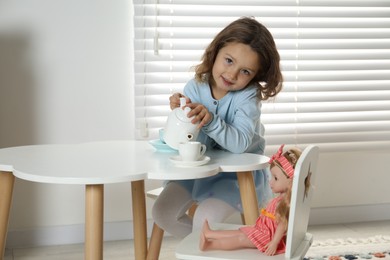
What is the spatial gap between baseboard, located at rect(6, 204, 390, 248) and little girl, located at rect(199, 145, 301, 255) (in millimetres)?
1356

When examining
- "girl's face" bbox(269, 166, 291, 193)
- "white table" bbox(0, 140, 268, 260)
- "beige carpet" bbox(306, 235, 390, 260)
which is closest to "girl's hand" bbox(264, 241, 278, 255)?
"girl's face" bbox(269, 166, 291, 193)

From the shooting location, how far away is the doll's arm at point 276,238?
1354 mm

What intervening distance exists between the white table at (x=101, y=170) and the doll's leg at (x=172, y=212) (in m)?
0.07

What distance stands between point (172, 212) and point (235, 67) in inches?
18.9

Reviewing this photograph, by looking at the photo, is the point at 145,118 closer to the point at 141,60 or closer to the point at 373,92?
the point at 141,60

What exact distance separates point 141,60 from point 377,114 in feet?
3.75

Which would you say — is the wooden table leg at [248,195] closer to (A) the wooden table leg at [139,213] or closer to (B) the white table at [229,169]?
(B) the white table at [229,169]

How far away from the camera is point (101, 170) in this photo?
1.47 metres

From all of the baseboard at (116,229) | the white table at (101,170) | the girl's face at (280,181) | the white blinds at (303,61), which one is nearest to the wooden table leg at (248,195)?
the white table at (101,170)

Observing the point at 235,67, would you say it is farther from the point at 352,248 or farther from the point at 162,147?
the point at 352,248

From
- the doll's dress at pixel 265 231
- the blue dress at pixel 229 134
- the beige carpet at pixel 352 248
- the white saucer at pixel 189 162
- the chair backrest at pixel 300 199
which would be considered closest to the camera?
the chair backrest at pixel 300 199

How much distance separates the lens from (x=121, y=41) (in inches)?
103

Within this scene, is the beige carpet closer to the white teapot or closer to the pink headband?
the white teapot

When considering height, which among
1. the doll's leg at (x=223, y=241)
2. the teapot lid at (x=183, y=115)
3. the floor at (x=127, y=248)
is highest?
the teapot lid at (x=183, y=115)
